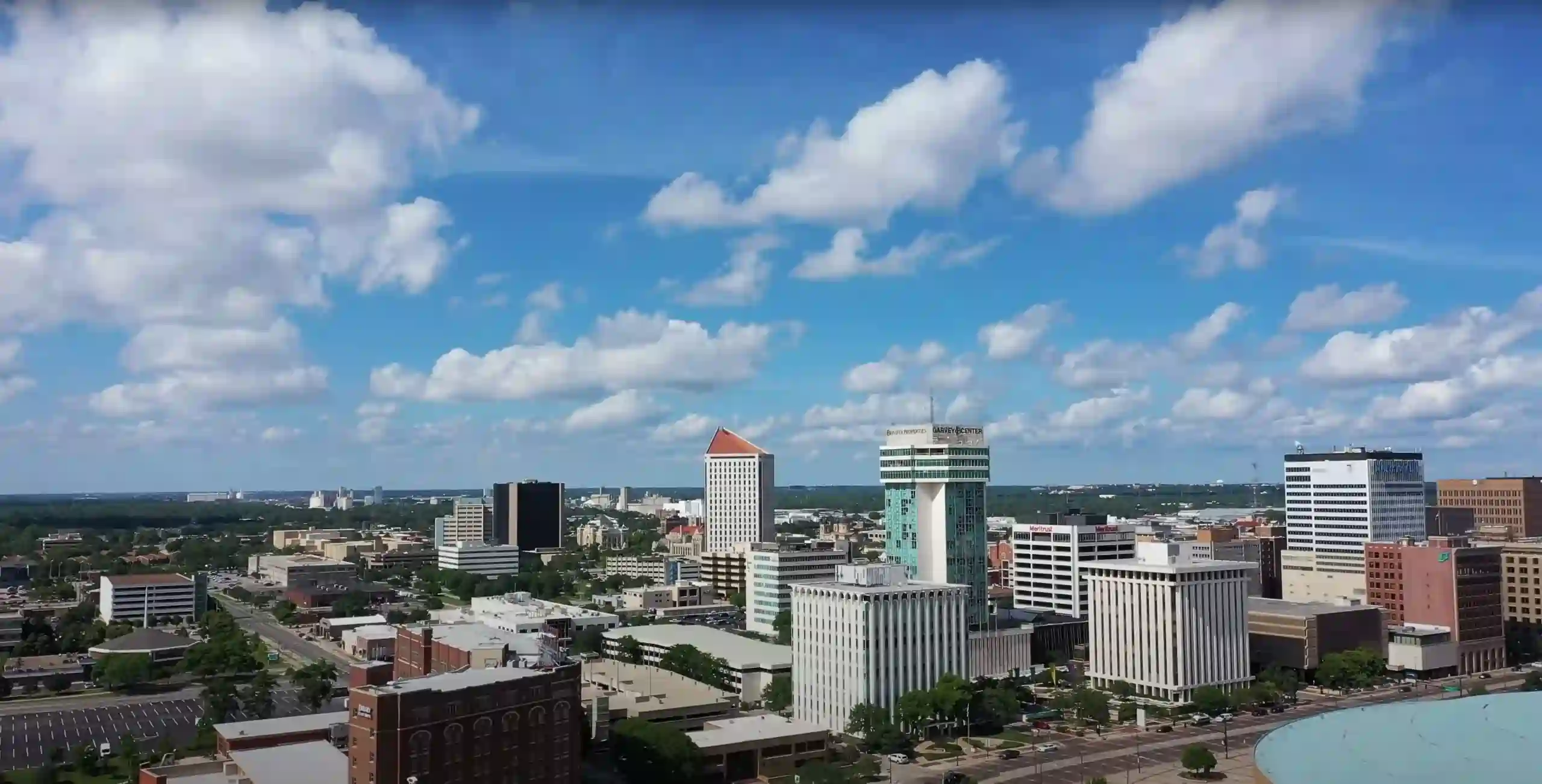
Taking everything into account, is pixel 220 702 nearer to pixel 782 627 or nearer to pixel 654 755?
pixel 654 755

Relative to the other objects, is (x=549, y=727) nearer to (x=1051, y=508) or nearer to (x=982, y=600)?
(x=982, y=600)

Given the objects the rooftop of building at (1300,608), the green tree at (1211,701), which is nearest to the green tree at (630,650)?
the green tree at (1211,701)

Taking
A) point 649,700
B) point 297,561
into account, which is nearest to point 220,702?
point 649,700

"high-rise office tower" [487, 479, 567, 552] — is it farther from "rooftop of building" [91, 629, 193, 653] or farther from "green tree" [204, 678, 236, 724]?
"green tree" [204, 678, 236, 724]

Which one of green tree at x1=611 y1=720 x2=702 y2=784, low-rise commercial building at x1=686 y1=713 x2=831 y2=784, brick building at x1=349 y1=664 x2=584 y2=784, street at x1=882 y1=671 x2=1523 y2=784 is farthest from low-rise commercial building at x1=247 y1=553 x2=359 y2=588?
brick building at x1=349 y1=664 x2=584 y2=784

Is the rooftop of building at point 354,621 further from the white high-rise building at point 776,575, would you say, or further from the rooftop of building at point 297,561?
the rooftop of building at point 297,561

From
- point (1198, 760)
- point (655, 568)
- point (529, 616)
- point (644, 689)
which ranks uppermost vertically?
point (644, 689)
